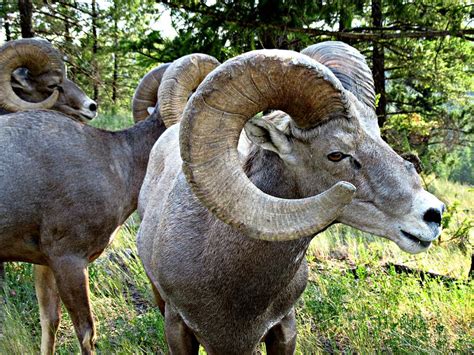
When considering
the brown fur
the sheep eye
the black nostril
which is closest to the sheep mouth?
the black nostril

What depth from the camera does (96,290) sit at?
6.45m

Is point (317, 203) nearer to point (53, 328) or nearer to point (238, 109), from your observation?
point (238, 109)

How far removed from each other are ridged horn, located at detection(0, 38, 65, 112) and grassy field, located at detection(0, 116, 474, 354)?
87.7 inches

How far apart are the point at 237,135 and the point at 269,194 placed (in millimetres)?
438

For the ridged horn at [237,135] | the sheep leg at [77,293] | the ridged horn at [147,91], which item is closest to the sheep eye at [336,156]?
the ridged horn at [237,135]

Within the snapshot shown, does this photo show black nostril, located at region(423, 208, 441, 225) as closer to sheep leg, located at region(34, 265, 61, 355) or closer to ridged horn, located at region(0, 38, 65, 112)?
sheep leg, located at region(34, 265, 61, 355)

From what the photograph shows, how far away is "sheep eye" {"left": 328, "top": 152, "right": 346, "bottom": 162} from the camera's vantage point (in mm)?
2838

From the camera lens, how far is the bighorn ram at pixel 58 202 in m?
4.79

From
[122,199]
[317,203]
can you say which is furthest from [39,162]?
[317,203]

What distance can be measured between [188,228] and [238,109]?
1.00m

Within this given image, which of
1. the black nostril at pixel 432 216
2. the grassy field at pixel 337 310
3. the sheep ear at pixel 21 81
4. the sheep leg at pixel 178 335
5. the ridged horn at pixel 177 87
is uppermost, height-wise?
the black nostril at pixel 432 216

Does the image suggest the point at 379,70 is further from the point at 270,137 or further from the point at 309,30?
the point at 270,137

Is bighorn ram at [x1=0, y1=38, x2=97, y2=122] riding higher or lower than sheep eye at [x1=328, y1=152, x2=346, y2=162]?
lower

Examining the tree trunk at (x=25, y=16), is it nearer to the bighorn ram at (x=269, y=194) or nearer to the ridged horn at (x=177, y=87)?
the ridged horn at (x=177, y=87)
